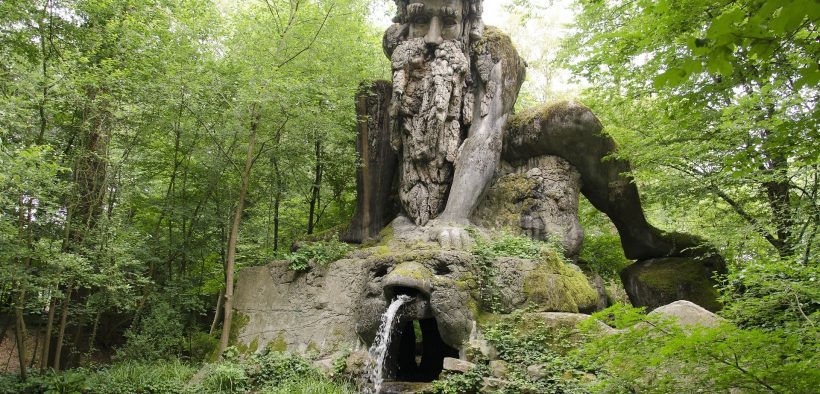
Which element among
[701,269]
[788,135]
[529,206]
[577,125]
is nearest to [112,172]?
[529,206]

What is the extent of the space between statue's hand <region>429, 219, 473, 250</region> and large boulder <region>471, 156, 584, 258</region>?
976 millimetres

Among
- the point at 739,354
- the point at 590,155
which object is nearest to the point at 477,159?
the point at 590,155

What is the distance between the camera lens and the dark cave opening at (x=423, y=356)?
7891 mm

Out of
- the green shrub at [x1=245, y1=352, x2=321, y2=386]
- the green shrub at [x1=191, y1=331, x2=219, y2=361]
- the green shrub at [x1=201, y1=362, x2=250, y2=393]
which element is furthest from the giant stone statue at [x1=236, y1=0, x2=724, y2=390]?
the green shrub at [x1=191, y1=331, x2=219, y2=361]

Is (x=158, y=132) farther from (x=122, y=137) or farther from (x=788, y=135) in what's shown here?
(x=788, y=135)

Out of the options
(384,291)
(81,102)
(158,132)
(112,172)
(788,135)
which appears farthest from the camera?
(158,132)

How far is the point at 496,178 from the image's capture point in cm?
1034

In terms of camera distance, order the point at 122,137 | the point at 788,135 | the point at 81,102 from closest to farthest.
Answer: the point at 788,135 → the point at 81,102 → the point at 122,137

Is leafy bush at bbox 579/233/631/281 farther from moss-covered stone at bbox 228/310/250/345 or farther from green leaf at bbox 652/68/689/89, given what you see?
green leaf at bbox 652/68/689/89

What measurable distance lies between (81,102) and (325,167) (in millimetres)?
5200

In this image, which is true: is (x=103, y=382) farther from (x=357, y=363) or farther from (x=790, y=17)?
(x=790, y=17)

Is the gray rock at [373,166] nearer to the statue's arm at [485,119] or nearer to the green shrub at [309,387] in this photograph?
the statue's arm at [485,119]

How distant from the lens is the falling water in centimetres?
709

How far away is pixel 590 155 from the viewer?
10.3 m
